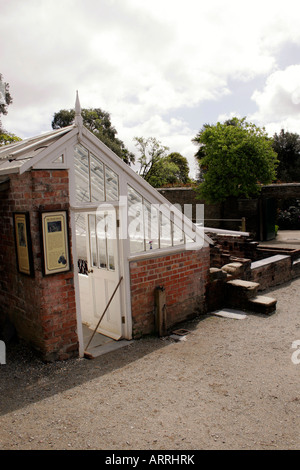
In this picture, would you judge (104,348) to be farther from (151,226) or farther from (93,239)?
(151,226)

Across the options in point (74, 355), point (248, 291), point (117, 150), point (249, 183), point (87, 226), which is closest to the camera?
point (74, 355)

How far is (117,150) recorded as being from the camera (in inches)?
1267

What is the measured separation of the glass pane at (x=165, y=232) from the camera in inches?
251

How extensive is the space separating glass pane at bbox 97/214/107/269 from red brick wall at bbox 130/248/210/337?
26.6 inches

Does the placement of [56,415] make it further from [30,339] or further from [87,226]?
[87,226]

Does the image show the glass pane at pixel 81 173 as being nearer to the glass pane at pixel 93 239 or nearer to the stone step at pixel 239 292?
the glass pane at pixel 93 239

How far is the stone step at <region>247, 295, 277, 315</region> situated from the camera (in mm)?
7310

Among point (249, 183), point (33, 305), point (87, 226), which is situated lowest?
point (33, 305)

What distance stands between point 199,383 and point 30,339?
2666 mm

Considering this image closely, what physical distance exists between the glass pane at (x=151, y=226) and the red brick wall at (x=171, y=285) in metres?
0.27

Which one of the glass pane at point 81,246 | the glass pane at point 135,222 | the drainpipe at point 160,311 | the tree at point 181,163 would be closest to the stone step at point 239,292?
the drainpipe at point 160,311

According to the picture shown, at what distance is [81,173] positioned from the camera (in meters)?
5.30
